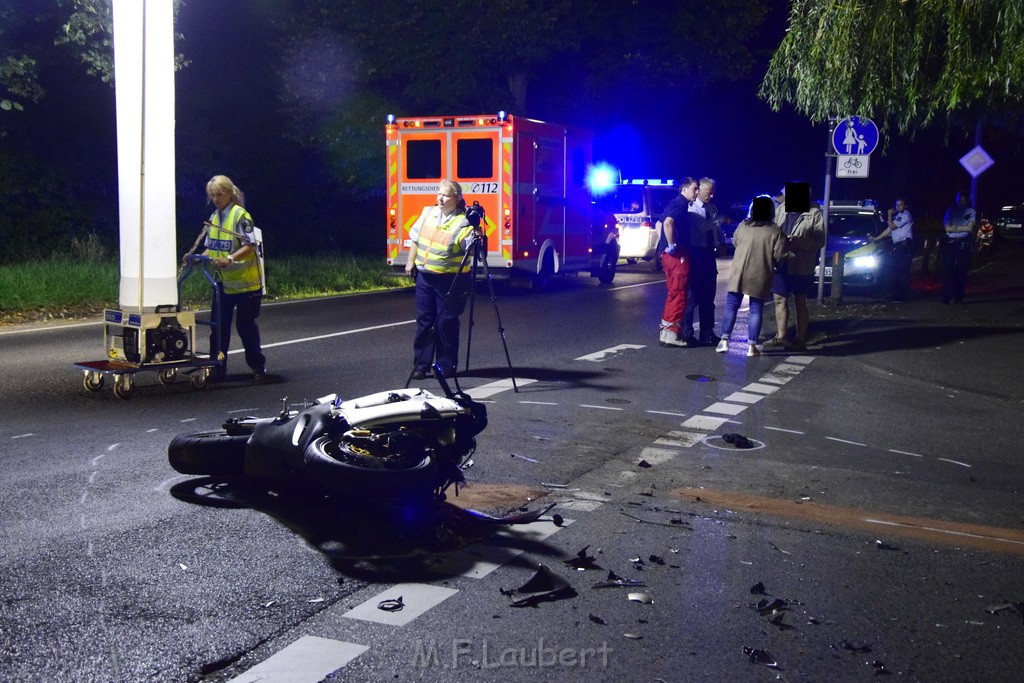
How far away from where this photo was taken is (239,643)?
4.13 m

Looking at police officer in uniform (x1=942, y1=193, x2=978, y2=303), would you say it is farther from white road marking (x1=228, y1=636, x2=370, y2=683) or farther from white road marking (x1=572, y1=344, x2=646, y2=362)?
white road marking (x1=228, y1=636, x2=370, y2=683)

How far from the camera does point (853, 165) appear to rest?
16.7 m

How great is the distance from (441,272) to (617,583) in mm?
5491

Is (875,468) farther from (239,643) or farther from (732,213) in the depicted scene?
(732,213)

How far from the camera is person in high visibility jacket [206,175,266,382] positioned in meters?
9.70

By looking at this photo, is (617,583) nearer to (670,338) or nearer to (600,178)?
(670,338)

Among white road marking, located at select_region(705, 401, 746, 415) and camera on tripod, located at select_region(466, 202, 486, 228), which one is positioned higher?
camera on tripod, located at select_region(466, 202, 486, 228)

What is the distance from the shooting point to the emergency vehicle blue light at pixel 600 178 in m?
22.3

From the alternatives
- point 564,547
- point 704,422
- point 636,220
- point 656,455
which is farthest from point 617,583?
point 636,220

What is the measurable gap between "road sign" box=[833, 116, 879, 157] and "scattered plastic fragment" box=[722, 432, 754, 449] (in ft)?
31.1

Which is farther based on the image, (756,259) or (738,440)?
(756,259)

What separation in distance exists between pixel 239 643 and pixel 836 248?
58.0 feet

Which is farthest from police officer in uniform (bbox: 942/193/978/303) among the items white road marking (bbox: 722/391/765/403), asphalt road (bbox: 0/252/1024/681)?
white road marking (bbox: 722/391/765/403)

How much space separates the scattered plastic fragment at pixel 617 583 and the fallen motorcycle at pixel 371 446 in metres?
0.94
